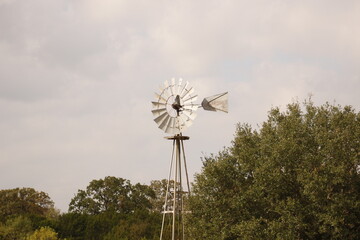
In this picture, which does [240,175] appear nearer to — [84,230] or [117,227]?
[117,227]

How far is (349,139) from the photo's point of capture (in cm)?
2531

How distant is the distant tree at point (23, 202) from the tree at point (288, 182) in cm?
3917

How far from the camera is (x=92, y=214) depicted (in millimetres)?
63062

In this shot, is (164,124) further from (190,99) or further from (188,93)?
(188,93)

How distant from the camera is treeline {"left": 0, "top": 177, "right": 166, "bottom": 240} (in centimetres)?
4759

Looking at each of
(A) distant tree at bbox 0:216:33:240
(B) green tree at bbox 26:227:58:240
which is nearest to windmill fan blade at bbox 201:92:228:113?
(B) green tree at bbox 26:227:58:240

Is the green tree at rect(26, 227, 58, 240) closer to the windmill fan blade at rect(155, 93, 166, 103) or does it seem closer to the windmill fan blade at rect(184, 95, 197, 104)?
the windmill fan blade at rect(155, 93, 166, 103)

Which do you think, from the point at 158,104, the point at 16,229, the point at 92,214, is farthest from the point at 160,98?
the point at 92,214

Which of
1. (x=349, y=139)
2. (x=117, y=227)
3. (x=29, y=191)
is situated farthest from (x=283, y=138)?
(x=29, y=191)

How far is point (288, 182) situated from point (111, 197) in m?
41.7

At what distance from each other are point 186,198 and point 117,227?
2247 centimetres

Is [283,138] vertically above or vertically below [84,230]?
below

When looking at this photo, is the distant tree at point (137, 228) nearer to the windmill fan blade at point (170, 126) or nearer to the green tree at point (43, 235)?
the green tree at point (43, 235)

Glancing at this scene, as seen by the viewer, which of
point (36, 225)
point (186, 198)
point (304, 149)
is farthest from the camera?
point (36, 225)
